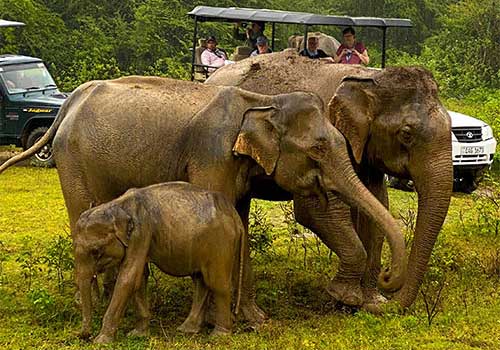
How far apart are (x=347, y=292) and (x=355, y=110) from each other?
54.6 inches

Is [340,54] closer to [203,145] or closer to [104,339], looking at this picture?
[203,145]

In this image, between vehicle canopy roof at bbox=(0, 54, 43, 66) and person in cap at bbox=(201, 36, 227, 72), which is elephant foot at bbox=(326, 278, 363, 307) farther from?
vehicle canopy roof at bbox=(0, 54, 43, 66)

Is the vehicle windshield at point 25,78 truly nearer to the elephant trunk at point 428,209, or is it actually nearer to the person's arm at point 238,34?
the person's arm at point 238,34

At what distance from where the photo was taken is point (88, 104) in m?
7.24

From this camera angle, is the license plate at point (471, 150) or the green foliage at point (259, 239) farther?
the license plate at point (471, 150)

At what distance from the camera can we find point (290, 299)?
26.1ft

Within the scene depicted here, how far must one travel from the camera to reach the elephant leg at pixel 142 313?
6.55 metres

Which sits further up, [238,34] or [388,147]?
[388,147]

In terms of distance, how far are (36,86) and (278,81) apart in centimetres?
999

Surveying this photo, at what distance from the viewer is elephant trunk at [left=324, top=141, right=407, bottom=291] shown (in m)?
6.25

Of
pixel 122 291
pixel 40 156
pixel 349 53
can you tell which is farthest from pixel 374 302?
pixel 40 156

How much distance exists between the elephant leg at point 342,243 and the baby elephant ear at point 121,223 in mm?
1604

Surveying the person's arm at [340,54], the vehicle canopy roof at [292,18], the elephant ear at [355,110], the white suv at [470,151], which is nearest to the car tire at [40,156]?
the vehicle canopy roof at [292,18]

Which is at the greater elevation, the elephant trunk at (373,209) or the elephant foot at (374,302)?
the elephant trunk at (373,209)
